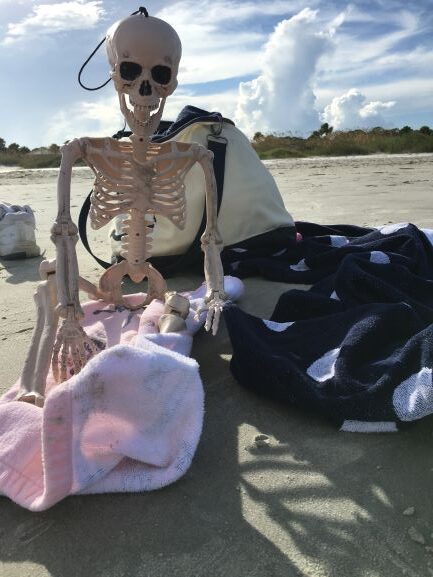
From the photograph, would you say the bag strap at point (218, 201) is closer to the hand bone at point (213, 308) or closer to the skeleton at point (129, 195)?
the skeleton at point (129, 195)

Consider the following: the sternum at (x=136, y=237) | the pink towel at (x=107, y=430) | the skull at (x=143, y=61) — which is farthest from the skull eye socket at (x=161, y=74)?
the pink towel at (x=107, y=430)

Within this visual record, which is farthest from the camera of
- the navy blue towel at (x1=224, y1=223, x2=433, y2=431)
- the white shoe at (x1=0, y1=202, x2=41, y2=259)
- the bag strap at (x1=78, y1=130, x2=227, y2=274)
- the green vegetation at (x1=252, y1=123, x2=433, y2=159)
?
the green vegetation at (x1=252, y1=123, x2=433, y2=159)

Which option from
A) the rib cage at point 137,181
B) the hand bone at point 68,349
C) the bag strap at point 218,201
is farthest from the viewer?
the bag strap at point 218,201

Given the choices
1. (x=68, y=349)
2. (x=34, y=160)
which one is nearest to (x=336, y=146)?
(x=34, y=160)

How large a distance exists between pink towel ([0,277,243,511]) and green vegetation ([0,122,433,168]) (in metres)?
14.3

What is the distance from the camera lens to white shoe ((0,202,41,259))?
3527 mm

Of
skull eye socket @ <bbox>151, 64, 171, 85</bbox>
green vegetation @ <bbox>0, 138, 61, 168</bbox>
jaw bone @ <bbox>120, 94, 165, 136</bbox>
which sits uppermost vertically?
skull eye socket @ <bbox>151, 64, 171, 85</bbox>

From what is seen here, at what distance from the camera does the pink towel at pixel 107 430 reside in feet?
4.10

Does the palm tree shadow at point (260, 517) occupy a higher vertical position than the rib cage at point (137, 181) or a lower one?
lower

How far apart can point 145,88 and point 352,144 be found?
15074mm

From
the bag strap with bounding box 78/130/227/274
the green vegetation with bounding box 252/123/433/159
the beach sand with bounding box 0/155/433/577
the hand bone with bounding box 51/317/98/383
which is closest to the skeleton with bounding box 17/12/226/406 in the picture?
the hand bone with bounding box 51/317/98/383

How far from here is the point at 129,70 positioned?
171 centimetres

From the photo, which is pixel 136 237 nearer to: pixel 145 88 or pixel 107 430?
pixel 145 88

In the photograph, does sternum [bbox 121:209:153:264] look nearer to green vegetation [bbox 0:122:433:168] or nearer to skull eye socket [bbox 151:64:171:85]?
skull eye socket [bbox 151:64:171:85]
